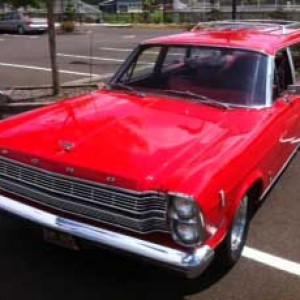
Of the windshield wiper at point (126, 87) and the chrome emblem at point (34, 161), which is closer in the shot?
the chrome emblem at point (34, 161)

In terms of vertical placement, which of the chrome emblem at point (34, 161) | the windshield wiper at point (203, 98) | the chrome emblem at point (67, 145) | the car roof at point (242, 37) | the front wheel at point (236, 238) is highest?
the car roof at point (242, 37)

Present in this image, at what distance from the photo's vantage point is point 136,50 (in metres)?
5.93

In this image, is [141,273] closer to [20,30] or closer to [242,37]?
[242,37]

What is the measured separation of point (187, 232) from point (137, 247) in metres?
0.32

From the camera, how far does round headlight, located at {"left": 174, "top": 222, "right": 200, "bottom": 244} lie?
3.59 m

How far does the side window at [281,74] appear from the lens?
17.6 feet

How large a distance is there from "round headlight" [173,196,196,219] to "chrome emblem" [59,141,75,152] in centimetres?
88

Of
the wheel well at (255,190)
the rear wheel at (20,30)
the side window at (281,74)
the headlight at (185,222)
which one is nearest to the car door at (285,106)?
the side window at (281,74)

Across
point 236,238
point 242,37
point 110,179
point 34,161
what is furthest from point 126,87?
point 110,179

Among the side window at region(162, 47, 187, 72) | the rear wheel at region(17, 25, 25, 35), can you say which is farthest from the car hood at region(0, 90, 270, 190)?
the rear wheel at region(17, 25, 25, 35)

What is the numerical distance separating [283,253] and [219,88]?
150cm

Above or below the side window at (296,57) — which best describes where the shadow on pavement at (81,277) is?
below

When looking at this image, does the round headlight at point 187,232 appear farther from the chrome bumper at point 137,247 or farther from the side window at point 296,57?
the side window at point 296,57

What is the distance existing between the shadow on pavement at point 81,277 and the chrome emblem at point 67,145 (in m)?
0.94
